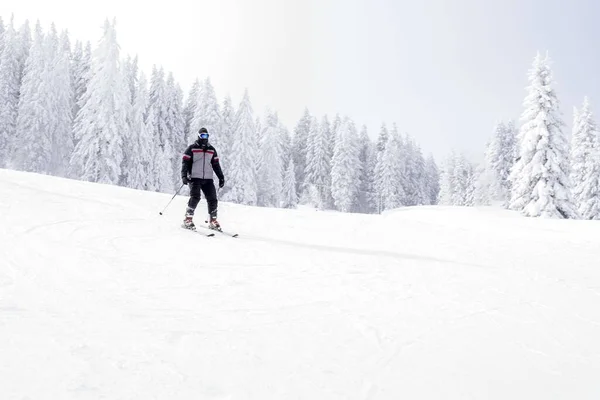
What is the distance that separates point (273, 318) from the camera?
148 inches

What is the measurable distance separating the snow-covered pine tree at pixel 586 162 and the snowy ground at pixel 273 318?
3673 centimetres

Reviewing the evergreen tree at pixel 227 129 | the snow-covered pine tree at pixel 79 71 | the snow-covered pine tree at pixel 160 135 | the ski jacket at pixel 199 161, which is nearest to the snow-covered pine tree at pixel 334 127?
the evergreen tree at pixel 227 129

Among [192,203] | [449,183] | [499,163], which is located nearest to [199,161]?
[192,203]

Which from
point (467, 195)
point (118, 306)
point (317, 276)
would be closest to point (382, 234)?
point (317, 276)

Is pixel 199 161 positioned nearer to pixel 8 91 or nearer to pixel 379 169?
pixel 8 91

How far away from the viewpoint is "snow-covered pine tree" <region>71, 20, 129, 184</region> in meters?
31.5

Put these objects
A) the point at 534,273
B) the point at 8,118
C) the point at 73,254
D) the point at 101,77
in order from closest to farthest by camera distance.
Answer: the point at 73,254 < the point at 534,273 < the point at 101,77 < the point at 8,118

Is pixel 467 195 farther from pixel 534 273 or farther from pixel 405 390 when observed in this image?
pixel 405 390

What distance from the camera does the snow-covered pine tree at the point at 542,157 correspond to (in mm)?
25047

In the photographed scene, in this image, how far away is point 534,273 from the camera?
22.4ft

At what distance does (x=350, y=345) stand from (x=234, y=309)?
130 cm

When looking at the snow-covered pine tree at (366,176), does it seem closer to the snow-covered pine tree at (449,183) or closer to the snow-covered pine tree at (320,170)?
the snow-covered pine tree at (320,170)

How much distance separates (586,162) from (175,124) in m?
43.7

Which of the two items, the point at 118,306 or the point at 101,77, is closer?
the point at 118,306
